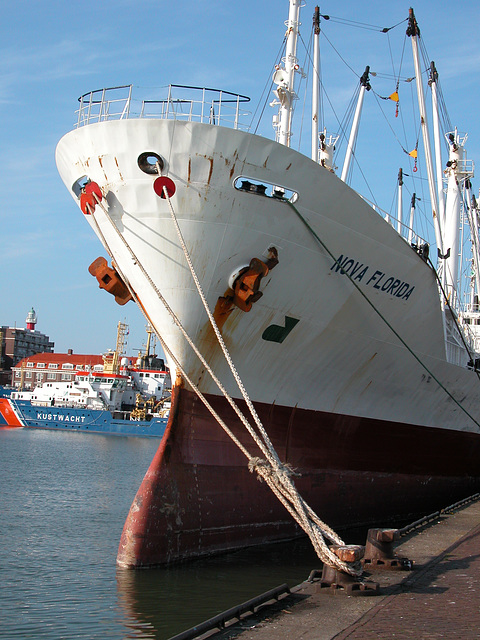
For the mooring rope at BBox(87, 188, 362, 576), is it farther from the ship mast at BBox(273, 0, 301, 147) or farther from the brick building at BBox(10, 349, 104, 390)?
the brick building at BBox(10, 349, 104, 390)

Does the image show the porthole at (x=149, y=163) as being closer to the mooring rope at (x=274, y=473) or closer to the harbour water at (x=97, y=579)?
the mooring rope at (x=274, y=473)

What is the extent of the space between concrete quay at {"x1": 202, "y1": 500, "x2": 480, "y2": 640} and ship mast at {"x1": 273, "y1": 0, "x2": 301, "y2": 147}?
379 inches

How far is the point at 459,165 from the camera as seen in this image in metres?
24.1


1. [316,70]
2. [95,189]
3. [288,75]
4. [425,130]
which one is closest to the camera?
[95,189]

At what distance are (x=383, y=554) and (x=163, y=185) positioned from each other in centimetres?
658

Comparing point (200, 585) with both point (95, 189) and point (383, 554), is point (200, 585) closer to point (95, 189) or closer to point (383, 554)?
point (383, 554)

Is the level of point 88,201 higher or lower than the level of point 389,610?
higher

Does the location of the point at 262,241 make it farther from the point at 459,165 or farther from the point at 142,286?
the point at 459,165

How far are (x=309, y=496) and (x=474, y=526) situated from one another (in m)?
3.06

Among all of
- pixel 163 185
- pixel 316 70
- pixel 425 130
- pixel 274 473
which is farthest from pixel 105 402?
pixel 274 473

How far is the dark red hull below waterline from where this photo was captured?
10.7m

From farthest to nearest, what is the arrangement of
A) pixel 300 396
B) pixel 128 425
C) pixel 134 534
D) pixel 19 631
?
pixel 128 425, pixel 300 396, pixel 134 534, pixel 19 631

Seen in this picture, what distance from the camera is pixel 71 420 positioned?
2379 inches

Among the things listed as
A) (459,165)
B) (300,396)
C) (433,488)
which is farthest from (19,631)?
(459,165)
